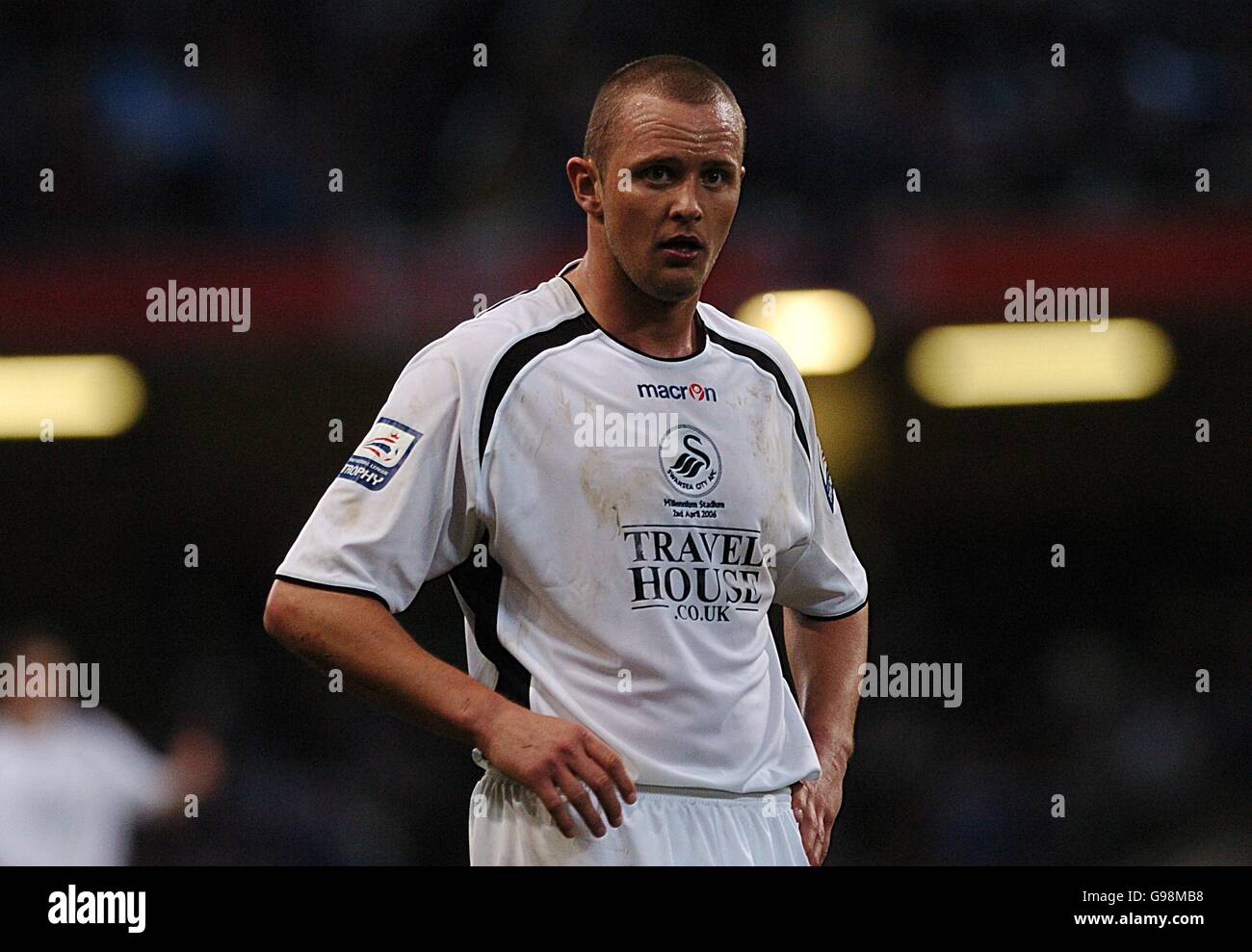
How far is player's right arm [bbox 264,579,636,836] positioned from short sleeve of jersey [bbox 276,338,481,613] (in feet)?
0.17

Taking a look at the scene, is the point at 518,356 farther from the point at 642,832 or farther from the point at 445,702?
the point at 642,832

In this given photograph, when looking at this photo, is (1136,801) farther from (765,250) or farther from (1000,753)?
(765,250)

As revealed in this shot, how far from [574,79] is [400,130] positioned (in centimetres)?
92

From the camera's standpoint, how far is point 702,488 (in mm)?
3027

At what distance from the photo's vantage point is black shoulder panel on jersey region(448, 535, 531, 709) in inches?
116

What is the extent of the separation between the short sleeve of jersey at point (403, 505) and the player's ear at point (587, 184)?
44 centimetres

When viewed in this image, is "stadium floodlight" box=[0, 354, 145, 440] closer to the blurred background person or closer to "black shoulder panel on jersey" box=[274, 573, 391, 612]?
the blurred background person

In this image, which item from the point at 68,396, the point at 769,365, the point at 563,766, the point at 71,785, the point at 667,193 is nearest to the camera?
the point at 563,766

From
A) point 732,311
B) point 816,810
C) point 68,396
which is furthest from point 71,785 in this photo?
point 816,810

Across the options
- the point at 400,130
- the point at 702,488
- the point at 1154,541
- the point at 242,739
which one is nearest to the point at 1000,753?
the point at 1154,541

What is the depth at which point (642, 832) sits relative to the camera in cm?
287

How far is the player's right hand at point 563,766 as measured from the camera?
2.66m

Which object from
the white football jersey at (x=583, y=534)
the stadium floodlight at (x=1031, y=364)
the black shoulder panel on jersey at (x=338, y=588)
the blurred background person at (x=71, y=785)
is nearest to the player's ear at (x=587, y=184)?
the white football jersey at (x=583, y=534)

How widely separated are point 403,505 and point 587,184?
783 millimetres
